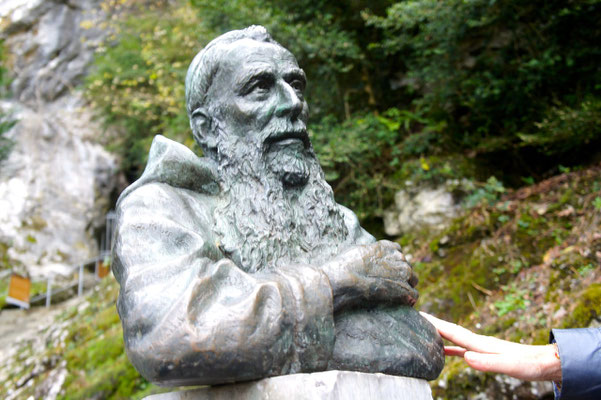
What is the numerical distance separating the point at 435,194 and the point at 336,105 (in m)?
2.16

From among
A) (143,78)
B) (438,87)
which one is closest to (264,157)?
(438,87)

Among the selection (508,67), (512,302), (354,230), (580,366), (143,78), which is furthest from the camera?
(143,78)

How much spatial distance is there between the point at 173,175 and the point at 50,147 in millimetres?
14851

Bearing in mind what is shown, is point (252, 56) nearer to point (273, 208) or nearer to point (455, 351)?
point (273, 208)

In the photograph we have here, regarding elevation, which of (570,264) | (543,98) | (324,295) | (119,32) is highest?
(324,295)

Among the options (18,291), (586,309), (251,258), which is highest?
(251,258)

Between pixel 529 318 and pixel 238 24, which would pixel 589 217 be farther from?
pixel 238 24

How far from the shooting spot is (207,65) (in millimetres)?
2574

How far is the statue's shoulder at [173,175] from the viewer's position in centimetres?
228

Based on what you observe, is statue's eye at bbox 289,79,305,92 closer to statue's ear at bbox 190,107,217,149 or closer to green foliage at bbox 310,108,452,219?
statue's ear at bbox 190,107,217,149

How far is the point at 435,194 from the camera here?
6.58 m

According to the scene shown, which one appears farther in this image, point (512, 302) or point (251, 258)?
point (512, 302)

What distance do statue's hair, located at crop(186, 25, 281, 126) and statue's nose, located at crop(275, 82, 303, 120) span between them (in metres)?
0.35

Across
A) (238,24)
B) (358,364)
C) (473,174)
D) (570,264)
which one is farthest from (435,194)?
(358,364)
